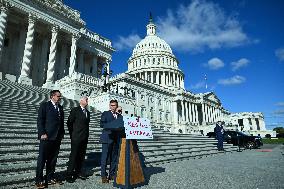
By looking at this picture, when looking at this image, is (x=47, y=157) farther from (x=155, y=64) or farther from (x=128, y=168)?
(x=155, y=64)

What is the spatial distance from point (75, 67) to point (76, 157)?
35840mm

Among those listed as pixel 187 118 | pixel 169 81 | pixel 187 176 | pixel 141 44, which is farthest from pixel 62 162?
pixel 141 44

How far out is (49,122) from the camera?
19.9ft

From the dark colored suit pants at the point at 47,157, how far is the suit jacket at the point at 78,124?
557 mm

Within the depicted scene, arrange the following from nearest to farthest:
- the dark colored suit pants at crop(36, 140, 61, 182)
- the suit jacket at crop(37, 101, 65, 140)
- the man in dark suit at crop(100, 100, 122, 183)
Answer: the dark colored suit pants at crop(36, 140, 61, 182) → the suit jacket at crop(37, 101, 65, 140) → the man in dark suit at crop(100, 100, 122, 183)

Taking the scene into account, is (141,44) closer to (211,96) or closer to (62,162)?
(211,96)

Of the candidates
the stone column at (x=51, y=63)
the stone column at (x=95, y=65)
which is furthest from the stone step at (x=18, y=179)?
the stone column at (x=95, y=65)

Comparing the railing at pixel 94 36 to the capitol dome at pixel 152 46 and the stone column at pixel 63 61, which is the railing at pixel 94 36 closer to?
the stone column at pixel 63 61

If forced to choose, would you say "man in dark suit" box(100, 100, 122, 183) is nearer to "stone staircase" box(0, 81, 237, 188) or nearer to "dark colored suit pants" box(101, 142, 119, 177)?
"dark colored suit pants" box(101, 142, 119, 177)

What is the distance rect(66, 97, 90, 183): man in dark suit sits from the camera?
6.50m

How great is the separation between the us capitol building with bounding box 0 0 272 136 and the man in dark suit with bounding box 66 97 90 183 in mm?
14199

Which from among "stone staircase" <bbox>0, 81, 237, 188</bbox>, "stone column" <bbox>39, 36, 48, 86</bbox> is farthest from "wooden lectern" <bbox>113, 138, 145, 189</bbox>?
"stone column" <bbox>39, 36, 48, 86</bbox>

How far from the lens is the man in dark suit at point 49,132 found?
5.80 metres

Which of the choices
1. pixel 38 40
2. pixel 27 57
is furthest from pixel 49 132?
pixel 38 40
